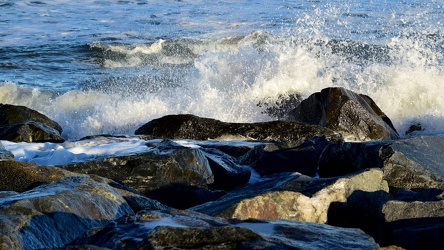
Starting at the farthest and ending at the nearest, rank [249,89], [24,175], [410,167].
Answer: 1. [249,89]
2. [410,167]
3. [24,175]

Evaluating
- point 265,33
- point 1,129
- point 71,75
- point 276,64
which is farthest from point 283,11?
point 1,129

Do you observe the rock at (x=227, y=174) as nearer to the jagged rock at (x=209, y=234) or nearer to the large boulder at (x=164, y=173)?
the large boulder at (x=164, y=173)

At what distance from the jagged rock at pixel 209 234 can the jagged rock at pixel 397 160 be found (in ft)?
7.40

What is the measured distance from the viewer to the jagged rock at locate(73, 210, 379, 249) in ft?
9.32

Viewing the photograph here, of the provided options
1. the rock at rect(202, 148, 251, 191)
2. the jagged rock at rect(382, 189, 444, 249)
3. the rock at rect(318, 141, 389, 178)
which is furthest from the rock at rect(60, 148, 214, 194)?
the jagged rock at rect(382, 189, 444, 249)

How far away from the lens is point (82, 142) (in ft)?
23.5

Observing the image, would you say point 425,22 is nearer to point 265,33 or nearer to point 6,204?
point 265,33

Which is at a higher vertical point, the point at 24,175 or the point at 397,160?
the point at 24,175

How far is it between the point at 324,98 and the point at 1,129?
11.9ft

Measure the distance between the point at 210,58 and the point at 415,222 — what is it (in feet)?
29.4

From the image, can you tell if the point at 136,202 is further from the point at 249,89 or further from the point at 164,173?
the point at 249,89

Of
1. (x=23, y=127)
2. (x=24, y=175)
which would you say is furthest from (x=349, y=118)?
(x=24, y=175)

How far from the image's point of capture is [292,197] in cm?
453

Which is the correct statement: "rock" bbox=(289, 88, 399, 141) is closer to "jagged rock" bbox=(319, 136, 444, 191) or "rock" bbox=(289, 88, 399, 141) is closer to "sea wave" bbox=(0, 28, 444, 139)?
"sea wave" bbox=(0, 28, 444, 139)
